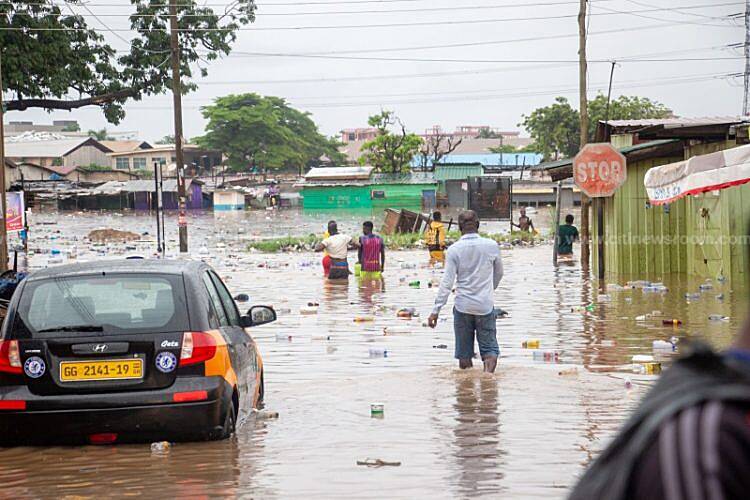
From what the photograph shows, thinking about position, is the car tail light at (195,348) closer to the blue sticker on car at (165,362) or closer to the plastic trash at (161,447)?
the blue sticker on car at (165,362)

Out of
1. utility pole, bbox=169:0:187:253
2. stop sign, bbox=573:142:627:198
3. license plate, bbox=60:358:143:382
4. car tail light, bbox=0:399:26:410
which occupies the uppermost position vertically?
utility pole, bbox=169:0:187:253

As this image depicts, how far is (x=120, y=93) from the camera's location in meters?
28.5

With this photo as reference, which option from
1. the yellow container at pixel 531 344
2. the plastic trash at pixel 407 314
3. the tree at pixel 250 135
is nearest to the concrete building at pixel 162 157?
the tree at pixel 250 135

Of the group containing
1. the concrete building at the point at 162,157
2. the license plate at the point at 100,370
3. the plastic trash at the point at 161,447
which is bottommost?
the plastic trash at the point at 161,447

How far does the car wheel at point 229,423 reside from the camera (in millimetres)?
7914

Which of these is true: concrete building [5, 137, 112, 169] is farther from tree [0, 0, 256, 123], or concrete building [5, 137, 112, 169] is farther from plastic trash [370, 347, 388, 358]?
plastic trash [370, 347, 388, 358]

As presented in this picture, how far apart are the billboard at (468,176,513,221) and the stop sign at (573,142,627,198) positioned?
20.3m

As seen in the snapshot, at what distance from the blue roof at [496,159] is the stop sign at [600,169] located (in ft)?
262

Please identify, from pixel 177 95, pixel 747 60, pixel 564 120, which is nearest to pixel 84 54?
pixel 177 95

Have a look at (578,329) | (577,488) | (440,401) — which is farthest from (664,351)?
(577,488)

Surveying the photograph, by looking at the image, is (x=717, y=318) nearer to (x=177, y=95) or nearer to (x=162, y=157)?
(x=177, y=95)

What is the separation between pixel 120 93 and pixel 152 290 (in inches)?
841

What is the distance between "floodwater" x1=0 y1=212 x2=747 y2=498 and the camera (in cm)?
722

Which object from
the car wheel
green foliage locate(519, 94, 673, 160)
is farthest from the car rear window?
green foliage locate(519, 94, 673, 160)
